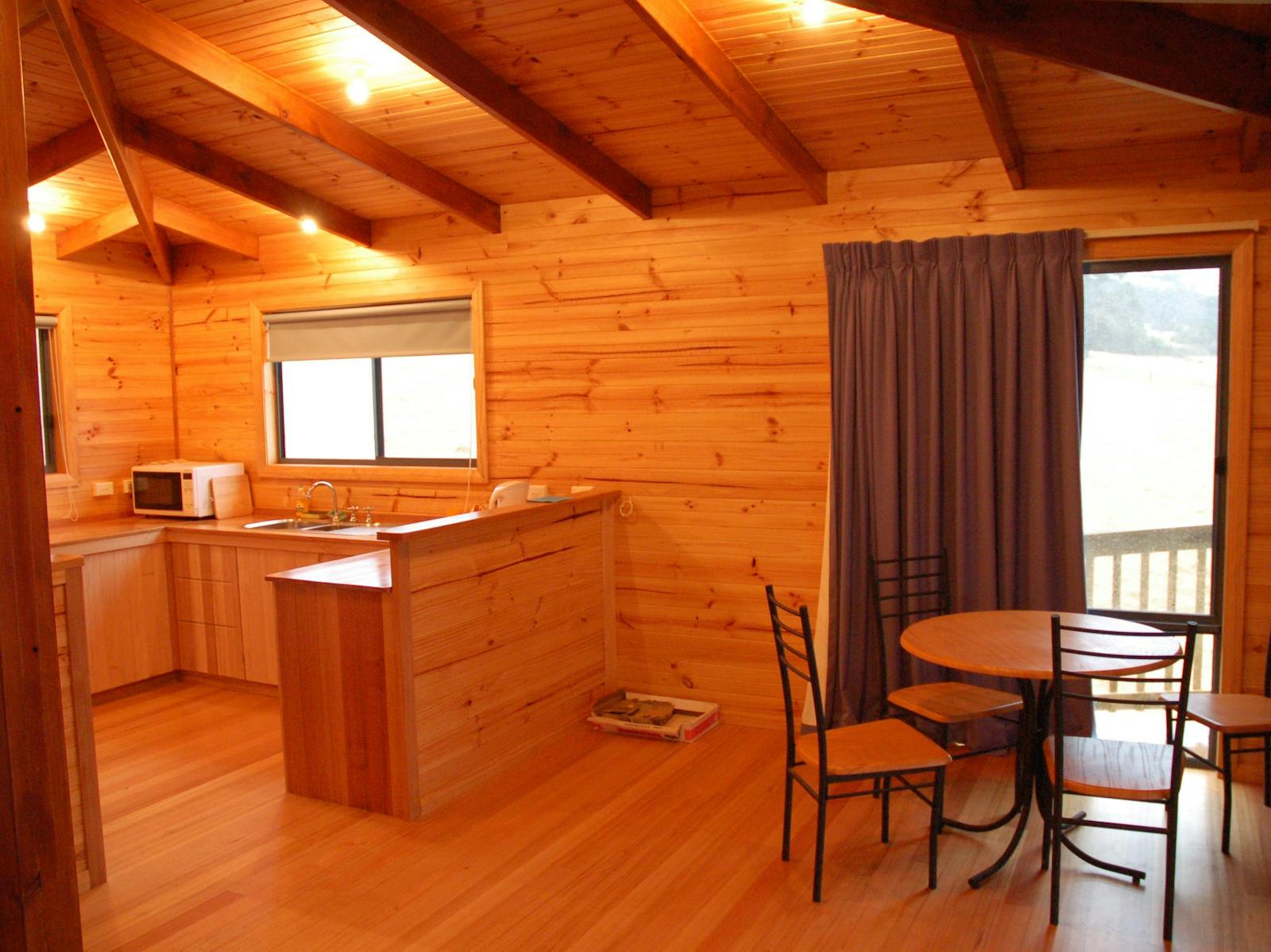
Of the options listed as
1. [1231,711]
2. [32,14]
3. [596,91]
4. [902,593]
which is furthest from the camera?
[902,593]

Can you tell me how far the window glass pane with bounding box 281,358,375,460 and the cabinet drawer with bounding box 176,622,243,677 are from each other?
1126 mm

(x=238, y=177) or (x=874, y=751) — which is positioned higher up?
(x=238, y=177)

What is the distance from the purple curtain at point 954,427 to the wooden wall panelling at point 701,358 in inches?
6.3

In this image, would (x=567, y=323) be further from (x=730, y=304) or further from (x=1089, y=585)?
(x=1089, y=585)

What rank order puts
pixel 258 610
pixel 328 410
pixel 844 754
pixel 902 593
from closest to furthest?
pixel 844 754, pixel 902 593, pixel 258 610, pixel 328 410

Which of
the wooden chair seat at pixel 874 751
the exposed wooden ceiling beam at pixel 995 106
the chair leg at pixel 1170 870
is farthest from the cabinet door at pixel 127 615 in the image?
the chair leg at pixel 1170 870

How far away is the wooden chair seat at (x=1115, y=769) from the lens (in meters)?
2.58

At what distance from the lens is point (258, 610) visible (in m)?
4.92

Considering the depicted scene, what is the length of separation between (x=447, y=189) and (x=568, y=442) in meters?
1.30

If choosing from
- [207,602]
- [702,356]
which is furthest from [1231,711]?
[207,602]

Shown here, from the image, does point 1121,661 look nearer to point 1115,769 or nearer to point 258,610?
point 1115,769

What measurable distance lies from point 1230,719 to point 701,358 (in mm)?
2423

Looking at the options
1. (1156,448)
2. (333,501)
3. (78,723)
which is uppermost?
(1156,448)

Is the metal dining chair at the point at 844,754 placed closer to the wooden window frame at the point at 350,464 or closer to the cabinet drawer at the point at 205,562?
the wooden window frame at the point at 350,464
